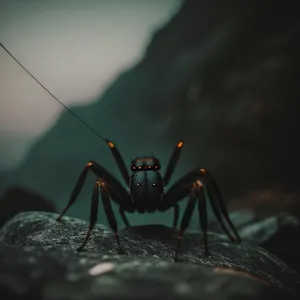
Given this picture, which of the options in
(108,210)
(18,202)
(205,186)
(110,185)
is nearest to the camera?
(108,210)

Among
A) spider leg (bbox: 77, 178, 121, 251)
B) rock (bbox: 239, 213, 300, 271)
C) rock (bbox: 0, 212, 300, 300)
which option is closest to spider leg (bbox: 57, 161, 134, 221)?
spider leg (bbox: 77, 178, 121, 251)

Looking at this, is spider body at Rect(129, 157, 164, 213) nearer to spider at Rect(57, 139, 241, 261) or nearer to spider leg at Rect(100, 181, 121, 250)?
spider at Rect(57, 139, 241, 261)

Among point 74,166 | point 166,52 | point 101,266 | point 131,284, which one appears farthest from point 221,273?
point 74,166

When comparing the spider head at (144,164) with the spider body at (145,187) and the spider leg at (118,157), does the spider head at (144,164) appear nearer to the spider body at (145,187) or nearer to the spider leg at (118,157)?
the spider body at (145,187)

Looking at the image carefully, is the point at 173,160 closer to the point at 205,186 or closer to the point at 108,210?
the point at 205,186

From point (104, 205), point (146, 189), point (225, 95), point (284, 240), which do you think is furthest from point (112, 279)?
point (225, 95)

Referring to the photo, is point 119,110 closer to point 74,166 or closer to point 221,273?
point 74,166
